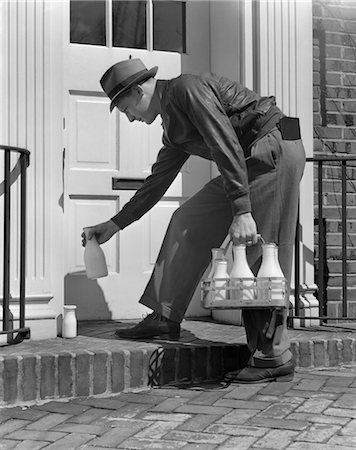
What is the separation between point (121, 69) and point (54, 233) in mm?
928

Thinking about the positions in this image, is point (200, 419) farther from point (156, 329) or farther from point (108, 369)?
point (156, 329)

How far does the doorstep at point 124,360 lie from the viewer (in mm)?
3311

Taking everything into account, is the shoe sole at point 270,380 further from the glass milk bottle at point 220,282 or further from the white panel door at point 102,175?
the white panel door at point 102,175

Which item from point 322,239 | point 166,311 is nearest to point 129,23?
point 322,239

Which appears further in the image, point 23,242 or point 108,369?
point 23,242

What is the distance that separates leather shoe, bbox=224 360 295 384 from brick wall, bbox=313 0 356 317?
1.21 m

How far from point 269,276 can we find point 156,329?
0.85 m

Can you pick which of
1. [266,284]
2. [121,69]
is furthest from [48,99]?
[266,284]

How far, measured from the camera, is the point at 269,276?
3.21 m

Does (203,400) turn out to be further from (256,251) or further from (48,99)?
(48,99)

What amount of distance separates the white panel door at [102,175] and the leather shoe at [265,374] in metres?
1.17

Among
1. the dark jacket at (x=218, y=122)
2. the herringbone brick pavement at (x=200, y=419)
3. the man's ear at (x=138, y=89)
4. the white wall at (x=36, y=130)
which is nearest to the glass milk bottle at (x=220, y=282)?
the dark jacket at (x=218, y=122)

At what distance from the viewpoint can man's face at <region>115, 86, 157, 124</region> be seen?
354 centimetres

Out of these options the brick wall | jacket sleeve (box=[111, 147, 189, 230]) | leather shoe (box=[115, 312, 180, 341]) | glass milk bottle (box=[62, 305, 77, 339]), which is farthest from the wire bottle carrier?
the brick wall
